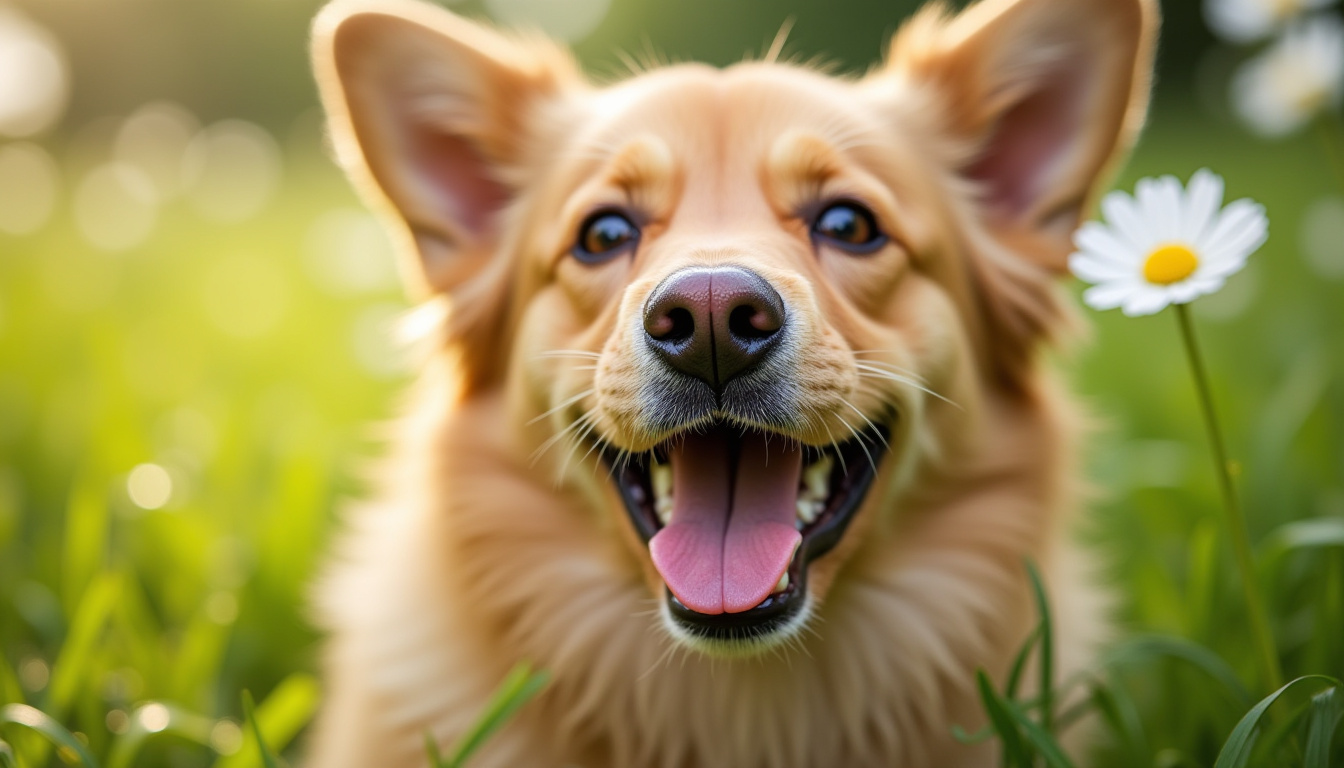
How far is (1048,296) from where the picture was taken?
2680mm

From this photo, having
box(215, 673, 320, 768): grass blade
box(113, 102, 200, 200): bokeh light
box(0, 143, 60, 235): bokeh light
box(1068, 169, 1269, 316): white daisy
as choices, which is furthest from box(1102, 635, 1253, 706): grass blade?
box(113, 102, 200, 200): bokeh light

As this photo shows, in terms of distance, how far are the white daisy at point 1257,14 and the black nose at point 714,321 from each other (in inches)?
89.9

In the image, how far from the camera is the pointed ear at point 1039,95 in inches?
99.7

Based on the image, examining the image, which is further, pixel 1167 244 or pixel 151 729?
pixel 151 729

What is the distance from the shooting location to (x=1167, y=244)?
184 cm

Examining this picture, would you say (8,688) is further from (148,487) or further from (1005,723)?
(1005,723)

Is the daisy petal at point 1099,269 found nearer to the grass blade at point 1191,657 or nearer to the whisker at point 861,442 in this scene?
the whisker at point 861,442

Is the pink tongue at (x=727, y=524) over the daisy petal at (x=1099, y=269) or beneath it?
beneath

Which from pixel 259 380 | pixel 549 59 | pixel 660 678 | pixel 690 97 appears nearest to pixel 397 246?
pixel 549 59

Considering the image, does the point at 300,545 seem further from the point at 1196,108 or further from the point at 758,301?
the point at 1196,108

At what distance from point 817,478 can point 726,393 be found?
365 millimetres

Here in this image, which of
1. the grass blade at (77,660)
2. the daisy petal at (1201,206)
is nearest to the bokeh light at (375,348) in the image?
the grass blade at (77,660)

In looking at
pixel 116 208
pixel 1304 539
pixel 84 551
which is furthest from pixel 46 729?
pixel 116 208

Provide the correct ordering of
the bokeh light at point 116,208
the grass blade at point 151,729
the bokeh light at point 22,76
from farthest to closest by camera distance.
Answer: the bokeh light at point 116,208 → the bokeh light at point 22,76 → the grass blade at point 151,729
